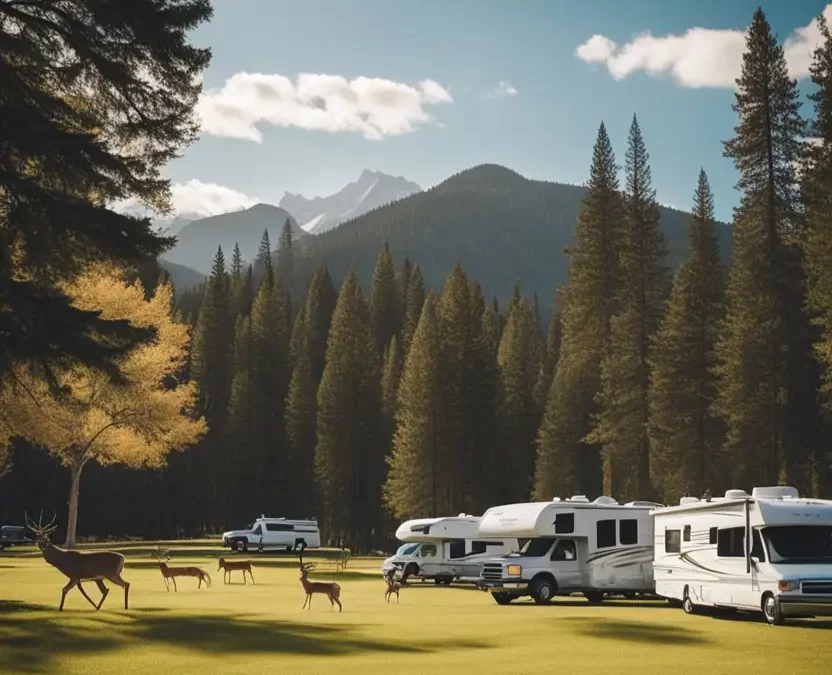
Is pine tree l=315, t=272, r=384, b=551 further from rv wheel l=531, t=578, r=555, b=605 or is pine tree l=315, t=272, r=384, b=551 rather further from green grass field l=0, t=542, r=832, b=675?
green grass field l=0, t=542, r=832, b=675

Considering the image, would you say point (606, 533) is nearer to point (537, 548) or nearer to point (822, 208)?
point (537, 548)

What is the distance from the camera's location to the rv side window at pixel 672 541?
78.2 feet

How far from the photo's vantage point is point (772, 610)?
1925 cm

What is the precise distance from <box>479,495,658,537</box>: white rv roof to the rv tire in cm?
118

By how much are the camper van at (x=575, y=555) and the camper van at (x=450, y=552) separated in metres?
8.29

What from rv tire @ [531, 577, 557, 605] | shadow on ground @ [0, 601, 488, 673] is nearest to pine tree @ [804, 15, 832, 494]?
rv tire @ [531, 577, 557, 605]

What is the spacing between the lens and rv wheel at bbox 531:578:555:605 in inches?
1048

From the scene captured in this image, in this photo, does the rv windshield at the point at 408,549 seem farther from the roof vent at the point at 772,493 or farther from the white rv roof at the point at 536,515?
the roof vent at the point at 772,493

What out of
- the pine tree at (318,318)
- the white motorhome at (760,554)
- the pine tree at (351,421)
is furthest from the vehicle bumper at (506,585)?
the pine tree at (318,318)

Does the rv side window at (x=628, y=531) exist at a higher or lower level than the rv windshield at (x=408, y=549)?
higher

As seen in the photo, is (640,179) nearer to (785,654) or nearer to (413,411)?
(413,411)

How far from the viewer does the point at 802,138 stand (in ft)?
140

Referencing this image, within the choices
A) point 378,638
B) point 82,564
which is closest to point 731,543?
point 378,638

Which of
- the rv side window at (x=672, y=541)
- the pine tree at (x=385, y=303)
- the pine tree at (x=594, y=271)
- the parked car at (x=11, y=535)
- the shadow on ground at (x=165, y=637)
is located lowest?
the parked car at (x=11, y=535)
